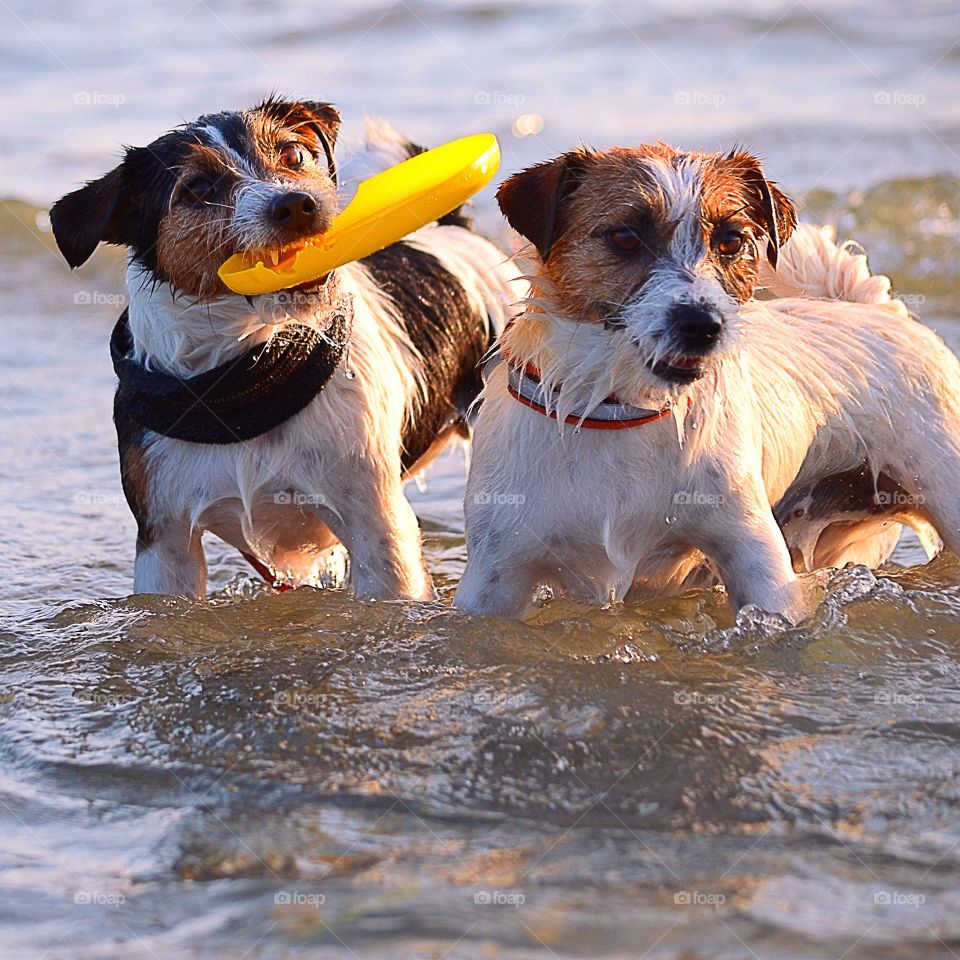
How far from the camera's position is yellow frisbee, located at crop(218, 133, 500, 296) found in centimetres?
462

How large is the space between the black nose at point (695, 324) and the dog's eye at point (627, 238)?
0.27 meters

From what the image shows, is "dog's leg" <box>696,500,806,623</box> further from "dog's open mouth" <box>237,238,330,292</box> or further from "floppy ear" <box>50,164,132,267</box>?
"floppy ear" <box>50,164,132,267</box>

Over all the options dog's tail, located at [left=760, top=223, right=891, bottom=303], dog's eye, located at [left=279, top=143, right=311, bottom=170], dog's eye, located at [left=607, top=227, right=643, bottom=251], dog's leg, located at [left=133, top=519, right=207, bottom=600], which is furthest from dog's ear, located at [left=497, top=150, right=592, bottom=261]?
dog's leg, located at [left=133, top=519, right=207, bottom=600]

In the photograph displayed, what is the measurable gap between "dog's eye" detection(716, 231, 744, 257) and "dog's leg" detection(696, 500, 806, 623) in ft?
2.34

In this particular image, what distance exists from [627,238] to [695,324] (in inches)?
14.3

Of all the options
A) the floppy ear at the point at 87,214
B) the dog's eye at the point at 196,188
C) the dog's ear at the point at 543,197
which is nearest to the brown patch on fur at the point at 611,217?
the dog's ear at the point at 543,197

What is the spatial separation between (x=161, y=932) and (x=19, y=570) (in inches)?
118

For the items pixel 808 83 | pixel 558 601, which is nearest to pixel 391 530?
pixel 558 601

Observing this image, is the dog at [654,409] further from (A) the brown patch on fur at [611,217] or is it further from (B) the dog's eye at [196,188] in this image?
(B) the dog's eye at [196,188]

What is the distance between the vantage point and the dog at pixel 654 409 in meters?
4.17

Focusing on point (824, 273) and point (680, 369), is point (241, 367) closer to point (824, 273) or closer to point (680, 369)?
point (680, 369)

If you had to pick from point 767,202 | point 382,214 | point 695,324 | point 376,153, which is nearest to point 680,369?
point 695,324

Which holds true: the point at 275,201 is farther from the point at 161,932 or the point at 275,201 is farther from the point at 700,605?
the point at 161,932

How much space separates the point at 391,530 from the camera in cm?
499
